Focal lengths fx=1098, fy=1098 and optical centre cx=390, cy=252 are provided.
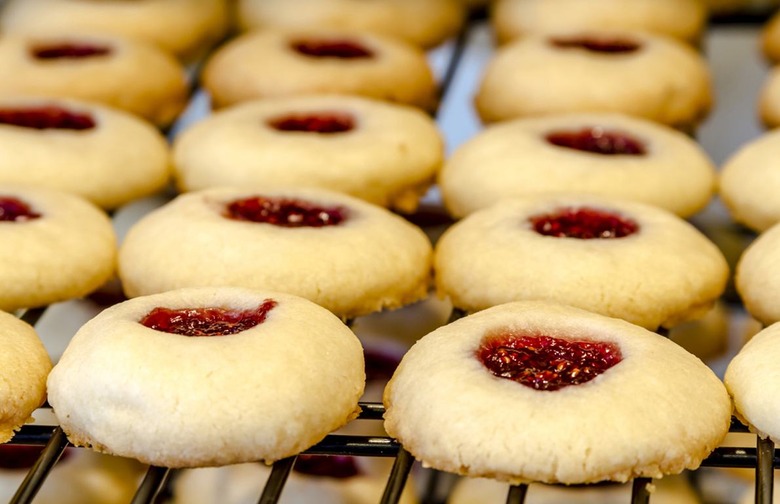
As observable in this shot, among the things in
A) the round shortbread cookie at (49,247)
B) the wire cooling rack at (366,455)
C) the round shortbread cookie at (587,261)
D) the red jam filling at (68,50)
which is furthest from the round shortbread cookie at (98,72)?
the wire cooling rack at (366,455)

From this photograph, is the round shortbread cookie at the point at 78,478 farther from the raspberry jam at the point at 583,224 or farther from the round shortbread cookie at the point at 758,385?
the round shortbread cookie at the point at 758,385

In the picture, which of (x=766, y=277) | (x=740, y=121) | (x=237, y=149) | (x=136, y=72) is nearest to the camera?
(x=766, y=277)

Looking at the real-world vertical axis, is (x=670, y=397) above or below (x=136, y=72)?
above

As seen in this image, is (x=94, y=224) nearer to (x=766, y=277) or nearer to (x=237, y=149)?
(x=237, y=149)

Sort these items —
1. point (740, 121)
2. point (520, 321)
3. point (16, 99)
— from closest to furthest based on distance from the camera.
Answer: point (520, 321) < point (16, 99) < point (740, 121)

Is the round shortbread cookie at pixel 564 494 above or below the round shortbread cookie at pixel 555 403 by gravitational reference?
→ below

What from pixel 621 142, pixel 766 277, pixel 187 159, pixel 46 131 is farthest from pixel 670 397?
pixel 46 131

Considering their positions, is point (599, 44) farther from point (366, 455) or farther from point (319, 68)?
point (366, 455)

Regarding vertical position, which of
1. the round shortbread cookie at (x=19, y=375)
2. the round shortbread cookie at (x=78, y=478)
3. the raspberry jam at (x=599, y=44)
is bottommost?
the round shortbread cookie at (x=78, y=478)

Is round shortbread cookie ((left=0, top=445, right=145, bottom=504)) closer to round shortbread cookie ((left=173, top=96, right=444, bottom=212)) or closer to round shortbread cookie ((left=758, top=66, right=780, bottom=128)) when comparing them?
round shortbread cookie ((left=173, top=96, right=444, bottom=212))
